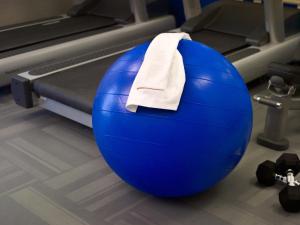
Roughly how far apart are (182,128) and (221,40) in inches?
75.2

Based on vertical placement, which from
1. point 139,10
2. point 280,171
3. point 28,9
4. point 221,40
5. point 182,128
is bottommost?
point 280,171

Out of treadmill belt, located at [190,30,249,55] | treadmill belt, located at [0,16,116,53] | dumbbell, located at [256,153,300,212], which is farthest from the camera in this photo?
treadmill belt, located at [0,16,116,53]

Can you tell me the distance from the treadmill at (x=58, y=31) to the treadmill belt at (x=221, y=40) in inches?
30.0

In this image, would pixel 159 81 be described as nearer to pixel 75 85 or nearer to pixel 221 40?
pixel 75 85

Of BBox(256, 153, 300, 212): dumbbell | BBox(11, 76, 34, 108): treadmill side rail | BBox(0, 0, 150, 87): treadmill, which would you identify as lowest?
BBox(256, 153, 300, 212): dumbbell

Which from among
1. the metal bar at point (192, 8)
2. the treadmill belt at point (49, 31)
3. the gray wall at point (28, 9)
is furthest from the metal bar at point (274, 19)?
the gray wall at point (28, 9)

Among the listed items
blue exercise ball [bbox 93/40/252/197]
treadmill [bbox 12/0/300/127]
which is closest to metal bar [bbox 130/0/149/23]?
treadmill [bbox 12/0/300/127]

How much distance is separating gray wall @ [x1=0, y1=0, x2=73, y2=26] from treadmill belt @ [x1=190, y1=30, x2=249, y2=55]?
1.78 m

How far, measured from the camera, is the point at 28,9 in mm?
4527

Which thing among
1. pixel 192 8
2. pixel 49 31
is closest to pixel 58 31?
pixel 49 31

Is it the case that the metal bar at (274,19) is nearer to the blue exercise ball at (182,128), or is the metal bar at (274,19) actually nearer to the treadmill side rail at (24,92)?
the blue exercise ball at (182,128)

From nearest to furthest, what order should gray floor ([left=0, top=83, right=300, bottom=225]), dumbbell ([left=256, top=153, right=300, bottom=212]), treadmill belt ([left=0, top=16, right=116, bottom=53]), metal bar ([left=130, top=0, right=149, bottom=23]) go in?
1. gray floor ([left=0, top=83, right=300, bottom=225])
2. dumbbell ([left=256, top=153, right=300, bottom=212])
3. treadmill belt ([left=0, top=16, right=116, bottom=53])
4. metal bar ([left=130, top=0, right=149, bottom=23])

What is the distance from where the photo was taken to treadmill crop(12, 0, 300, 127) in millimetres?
2731

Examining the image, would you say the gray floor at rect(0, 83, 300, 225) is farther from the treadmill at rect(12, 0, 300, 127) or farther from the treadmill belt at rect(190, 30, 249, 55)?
the treadmill belt at rect(190, 30, 249, 55)
